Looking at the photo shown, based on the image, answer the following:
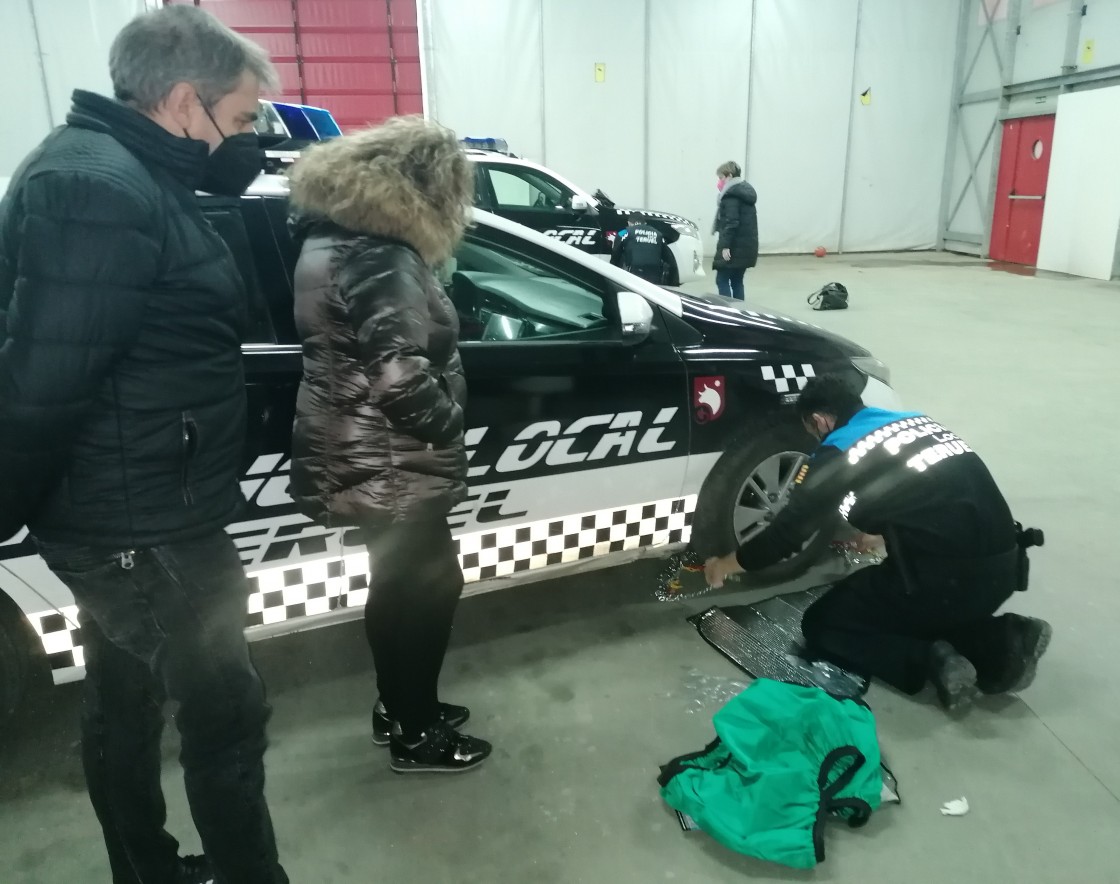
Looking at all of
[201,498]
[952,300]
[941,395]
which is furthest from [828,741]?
[952,300]

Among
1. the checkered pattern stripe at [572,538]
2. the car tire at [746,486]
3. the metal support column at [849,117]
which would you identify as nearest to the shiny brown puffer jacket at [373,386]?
the checkered pattern stripe at [572,538]

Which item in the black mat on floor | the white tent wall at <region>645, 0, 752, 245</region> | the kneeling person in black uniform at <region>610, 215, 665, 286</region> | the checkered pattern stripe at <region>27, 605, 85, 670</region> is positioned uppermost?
the white tent wall at <region>645, 0, 752, 245</region>

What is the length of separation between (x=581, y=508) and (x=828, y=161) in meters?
13.8

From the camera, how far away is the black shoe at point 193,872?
155 cm

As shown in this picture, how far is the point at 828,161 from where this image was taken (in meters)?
14.4

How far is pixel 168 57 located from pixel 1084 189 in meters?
13.2

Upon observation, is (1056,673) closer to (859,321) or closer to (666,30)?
A: (859,321)

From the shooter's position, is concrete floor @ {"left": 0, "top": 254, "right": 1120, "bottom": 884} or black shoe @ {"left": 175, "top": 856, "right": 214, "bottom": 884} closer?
black shoe @ {"left": 175, "top": 856, "right": 214, "bottom": 884}

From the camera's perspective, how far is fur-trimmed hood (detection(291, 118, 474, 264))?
1545mm

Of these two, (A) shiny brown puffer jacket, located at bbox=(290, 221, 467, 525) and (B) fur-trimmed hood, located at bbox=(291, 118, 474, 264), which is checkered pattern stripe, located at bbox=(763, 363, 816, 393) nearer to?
(A) shiny brown puffer jacket, located at bbox=(290, 221, 467, 525)

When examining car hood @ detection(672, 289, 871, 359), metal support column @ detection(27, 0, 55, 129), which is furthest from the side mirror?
metal support column @ detection(27, 0, 55, 129)

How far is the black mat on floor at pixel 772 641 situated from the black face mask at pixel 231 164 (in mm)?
1852

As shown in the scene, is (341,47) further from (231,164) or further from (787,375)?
(231,164)

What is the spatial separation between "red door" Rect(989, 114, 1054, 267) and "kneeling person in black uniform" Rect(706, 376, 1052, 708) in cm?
1228
